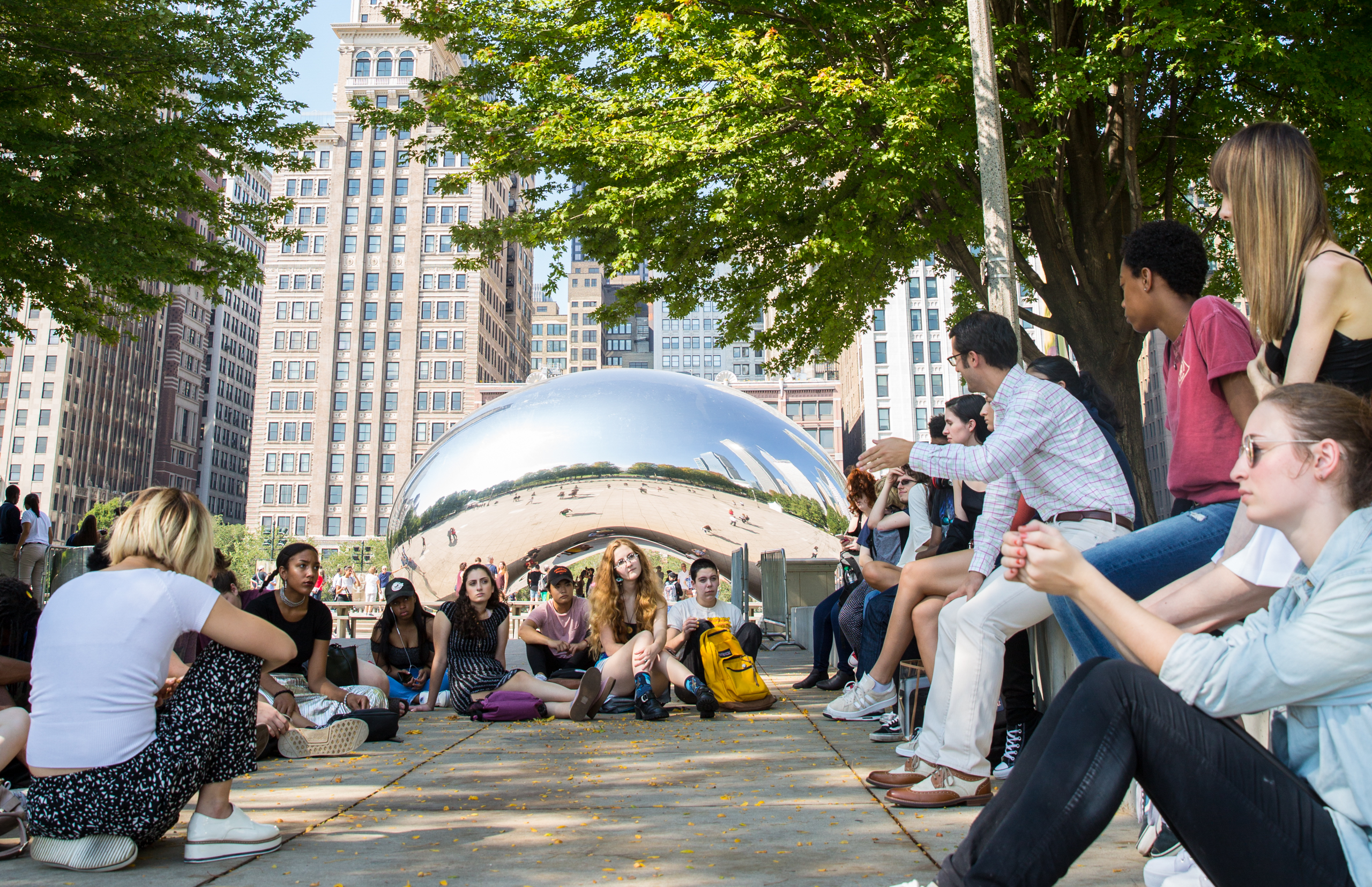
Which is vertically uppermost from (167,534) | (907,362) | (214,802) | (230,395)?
(230,395)

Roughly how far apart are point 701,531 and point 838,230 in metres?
6.62

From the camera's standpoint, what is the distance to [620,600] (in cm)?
766

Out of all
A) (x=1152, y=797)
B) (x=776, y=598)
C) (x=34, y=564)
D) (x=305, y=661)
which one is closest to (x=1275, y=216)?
(x=1152, y=797)

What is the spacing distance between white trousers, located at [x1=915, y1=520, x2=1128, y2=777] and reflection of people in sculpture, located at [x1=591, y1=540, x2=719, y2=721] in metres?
3.57

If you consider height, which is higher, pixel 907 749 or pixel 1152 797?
pixel 1152 797

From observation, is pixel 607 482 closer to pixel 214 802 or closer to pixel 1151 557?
pixel 214 802

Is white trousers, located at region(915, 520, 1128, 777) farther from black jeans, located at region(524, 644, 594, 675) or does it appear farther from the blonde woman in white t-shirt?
black jeans, located at region(524, 644, 594, 675)

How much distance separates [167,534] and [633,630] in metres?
4.75

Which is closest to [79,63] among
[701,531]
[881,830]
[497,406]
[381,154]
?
[497,406]

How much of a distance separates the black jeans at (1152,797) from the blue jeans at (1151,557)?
3.53 ft

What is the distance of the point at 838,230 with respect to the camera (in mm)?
11180

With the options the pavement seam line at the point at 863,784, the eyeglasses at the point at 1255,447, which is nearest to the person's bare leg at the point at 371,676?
the pavement seam line at the point at 863,784

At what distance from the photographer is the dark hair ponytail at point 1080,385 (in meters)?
4.13

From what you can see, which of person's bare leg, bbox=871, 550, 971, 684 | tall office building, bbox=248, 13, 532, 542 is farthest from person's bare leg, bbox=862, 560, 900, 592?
tall office building, bbox=248, 13, 532, 542
